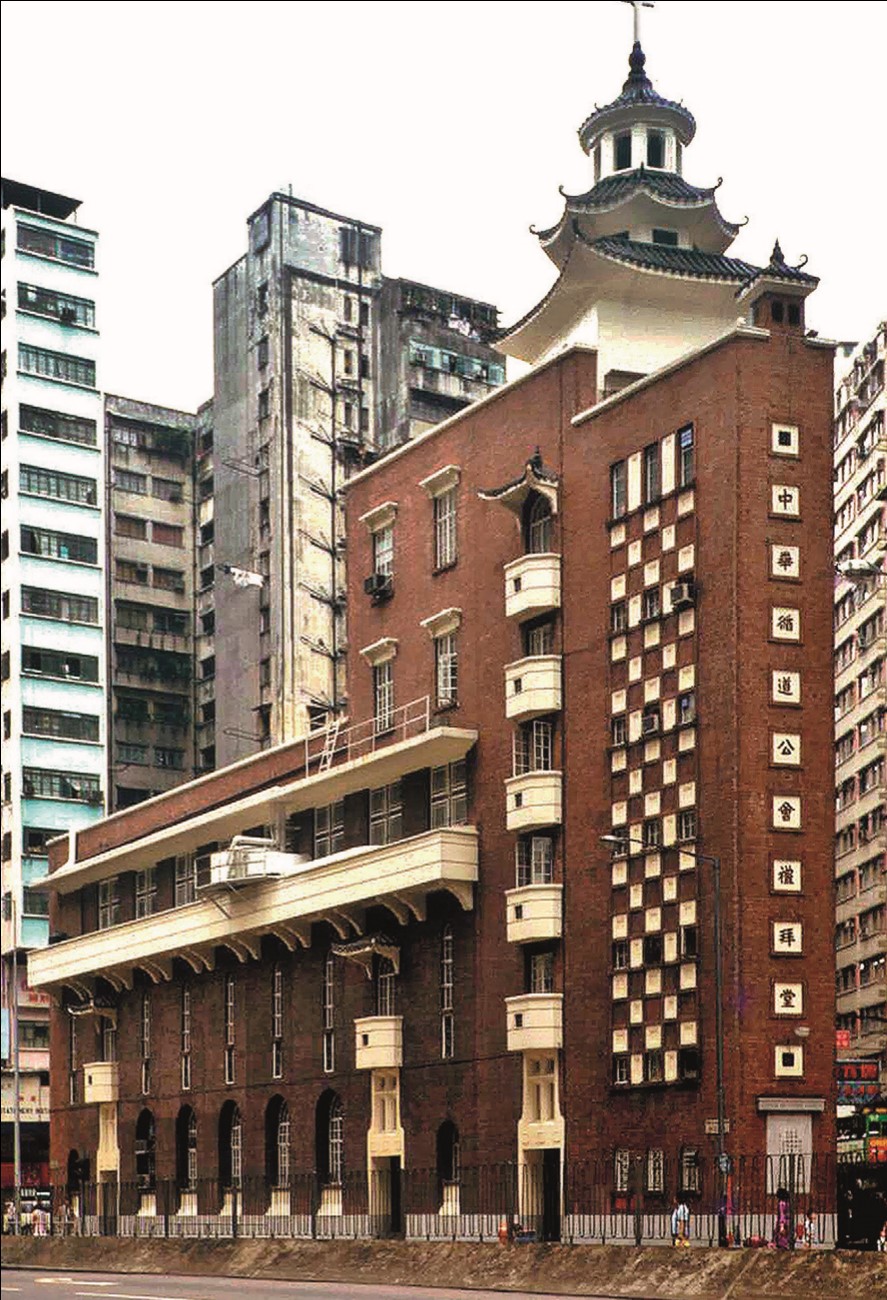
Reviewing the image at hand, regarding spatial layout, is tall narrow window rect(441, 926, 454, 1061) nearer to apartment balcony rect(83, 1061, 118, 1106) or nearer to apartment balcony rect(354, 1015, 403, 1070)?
apartment balcony rect(354, 1015, 403, 1070)

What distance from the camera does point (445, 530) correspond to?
74.1m

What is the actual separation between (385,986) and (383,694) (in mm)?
9893

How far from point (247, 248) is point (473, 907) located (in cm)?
6945

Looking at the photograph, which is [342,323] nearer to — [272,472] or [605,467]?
[272,472]

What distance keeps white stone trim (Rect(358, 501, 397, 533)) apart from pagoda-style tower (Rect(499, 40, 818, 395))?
6.60 meters

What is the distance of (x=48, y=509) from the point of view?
421ft

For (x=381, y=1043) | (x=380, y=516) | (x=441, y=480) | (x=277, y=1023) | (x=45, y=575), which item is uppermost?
(x=45, y=575)

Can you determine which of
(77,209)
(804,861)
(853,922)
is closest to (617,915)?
(804,861)

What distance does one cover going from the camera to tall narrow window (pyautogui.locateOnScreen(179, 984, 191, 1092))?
283ft

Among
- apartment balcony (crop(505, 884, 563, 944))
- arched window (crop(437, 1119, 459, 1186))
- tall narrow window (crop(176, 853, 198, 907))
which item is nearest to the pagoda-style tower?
apartment balcony (crop(505, 884, 563, 944))

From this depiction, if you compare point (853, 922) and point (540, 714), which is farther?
point (853, 922)

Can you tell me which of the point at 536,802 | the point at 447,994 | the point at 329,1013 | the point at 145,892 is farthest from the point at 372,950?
the point at 145,892

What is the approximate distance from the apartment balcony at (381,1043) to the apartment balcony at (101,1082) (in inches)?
858

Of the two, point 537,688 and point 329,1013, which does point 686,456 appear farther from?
Answer: point 329,1013
